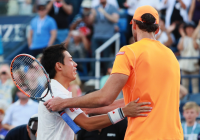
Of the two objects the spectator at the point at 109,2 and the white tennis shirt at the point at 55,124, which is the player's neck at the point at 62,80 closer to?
the white tennis shirt at the point at 55,124

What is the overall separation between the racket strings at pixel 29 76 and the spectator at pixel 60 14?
248 inches

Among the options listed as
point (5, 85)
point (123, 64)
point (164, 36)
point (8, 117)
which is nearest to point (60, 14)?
point (5, 85)

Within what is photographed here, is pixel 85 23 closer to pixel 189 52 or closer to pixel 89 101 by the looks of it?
pixel 189 52

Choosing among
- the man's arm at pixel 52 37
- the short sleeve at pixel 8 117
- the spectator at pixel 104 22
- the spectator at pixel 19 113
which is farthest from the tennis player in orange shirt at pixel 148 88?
the man's arm at pixel 52 37

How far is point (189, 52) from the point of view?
8438 millimetres

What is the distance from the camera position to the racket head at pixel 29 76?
337cm

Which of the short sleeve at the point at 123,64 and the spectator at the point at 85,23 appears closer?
the short sleeve at the point at 123,64

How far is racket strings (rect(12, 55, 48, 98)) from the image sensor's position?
3416 mm

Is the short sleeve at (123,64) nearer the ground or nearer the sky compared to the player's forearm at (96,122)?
nearer the sky

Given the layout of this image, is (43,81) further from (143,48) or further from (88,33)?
(88,33)

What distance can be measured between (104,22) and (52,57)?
5.94 metres

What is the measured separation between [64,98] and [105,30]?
20.6 feet

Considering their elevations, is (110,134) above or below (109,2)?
below

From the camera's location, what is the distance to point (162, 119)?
274 cm
